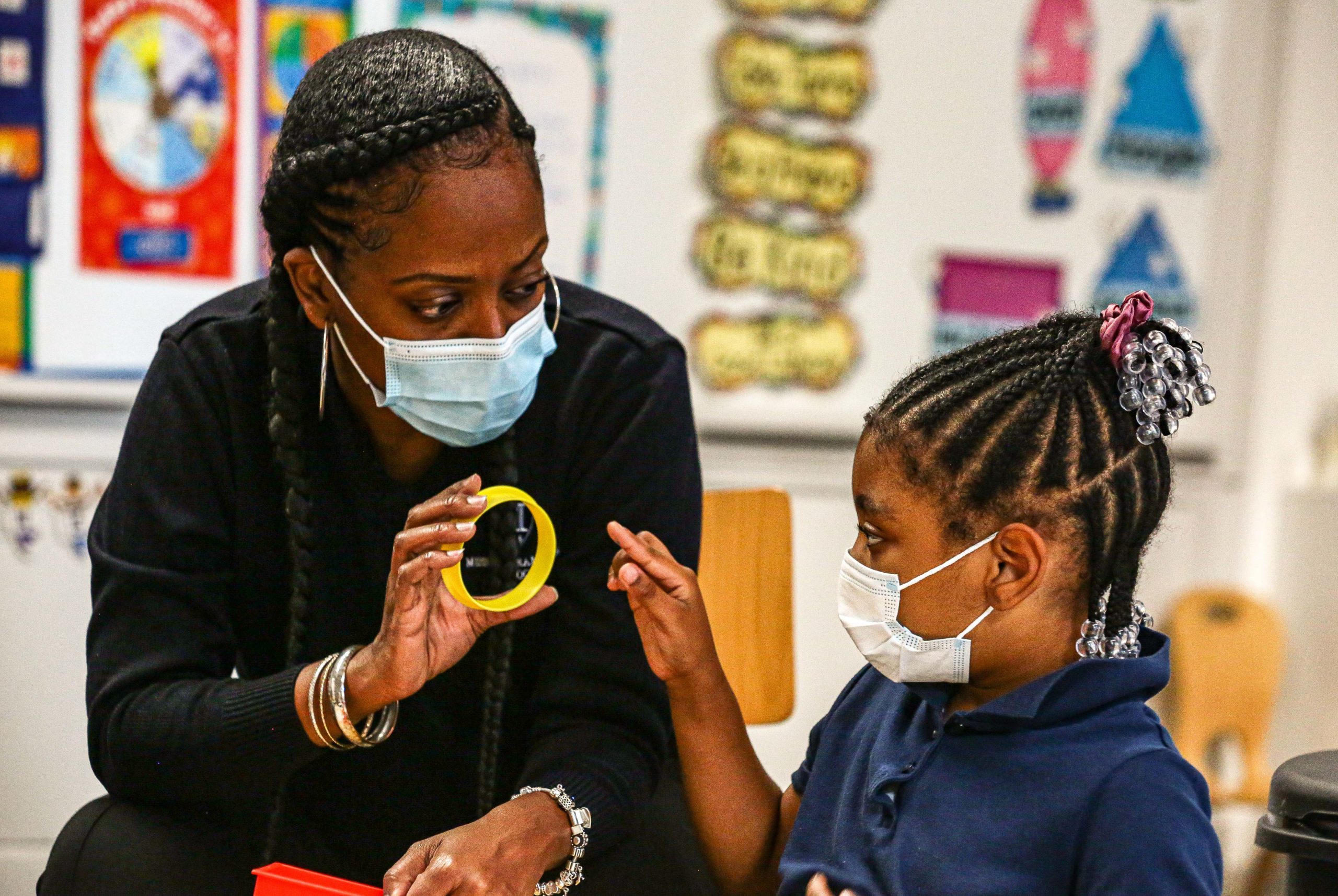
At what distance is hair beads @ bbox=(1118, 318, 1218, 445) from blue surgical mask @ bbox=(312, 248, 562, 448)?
684 millimetres

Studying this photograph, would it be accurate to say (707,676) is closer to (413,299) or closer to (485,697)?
(485,697)

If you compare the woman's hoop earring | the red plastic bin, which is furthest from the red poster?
the red plastic bin

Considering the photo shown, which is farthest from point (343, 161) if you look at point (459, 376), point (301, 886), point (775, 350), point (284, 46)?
point (775, 350)

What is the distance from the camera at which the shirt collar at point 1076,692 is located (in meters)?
1.19

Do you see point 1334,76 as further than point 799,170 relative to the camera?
Yes

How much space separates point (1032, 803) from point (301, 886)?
0.70 metres

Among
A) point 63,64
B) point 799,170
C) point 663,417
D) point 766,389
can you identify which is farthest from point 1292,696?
point 63,64

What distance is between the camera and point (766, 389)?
3318 millimetres

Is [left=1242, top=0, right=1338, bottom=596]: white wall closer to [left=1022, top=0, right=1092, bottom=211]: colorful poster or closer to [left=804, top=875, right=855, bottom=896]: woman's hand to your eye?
[left=1022, top=0, right=1092, bottom=211]: colorful poster

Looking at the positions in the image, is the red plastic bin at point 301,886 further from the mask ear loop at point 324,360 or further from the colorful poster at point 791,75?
the colorful poster at point 791,75

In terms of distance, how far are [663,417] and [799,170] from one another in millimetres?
1801

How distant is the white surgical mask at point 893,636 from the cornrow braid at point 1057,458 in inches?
2.7

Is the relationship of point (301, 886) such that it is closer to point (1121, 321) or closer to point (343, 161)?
point (343, 161)

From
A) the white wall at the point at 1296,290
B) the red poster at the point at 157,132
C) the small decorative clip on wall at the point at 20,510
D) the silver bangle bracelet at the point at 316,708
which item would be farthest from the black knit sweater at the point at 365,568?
the white wall at the point at 1296,290
